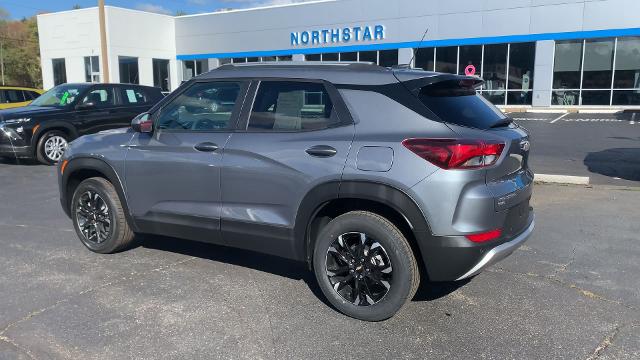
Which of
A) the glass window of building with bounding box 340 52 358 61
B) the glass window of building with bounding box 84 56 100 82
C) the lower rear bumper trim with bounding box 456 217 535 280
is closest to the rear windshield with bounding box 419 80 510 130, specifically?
the lower rear bumper trim with bounding box 456 217 535 280

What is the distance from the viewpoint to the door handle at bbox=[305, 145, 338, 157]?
365 cm

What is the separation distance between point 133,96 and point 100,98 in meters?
0.77

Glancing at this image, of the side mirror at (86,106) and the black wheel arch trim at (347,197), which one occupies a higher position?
the side mirror at (86,106)

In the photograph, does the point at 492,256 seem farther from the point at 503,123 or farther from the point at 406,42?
the point at 406,42

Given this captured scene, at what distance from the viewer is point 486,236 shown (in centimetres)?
341

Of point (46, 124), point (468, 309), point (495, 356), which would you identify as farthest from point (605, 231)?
point (46, 124)

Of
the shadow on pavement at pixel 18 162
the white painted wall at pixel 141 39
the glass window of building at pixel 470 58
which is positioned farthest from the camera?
the white painted wall at pixel 141 39

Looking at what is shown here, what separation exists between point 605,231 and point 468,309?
9.43 feet

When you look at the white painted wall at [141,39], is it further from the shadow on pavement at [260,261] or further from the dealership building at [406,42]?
the shadow on pavement at [260,261]

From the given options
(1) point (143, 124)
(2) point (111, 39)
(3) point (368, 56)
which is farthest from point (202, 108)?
(2) point (111, 39)

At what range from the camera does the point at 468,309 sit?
154 inches

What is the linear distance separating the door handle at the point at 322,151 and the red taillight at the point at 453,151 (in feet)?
1.70


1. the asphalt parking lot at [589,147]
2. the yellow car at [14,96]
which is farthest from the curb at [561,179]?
the yellow car at [14,96]

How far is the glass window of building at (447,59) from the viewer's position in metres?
26.9
